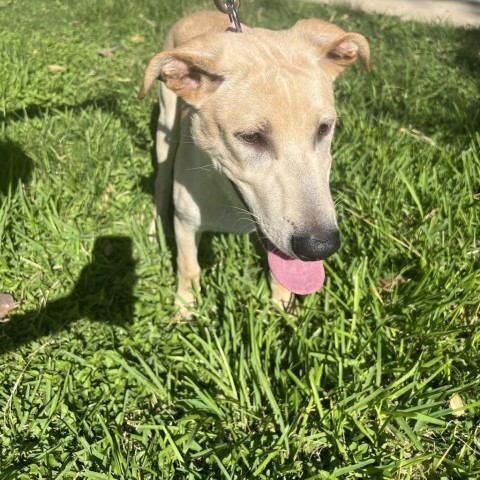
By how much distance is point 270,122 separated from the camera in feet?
6.92

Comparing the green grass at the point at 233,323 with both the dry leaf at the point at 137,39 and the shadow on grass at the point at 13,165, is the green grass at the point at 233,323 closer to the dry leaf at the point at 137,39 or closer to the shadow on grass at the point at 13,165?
the shadow on grass at the point at 13,165

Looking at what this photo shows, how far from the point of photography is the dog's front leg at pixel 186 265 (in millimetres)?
2976

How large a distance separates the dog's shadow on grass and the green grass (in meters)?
0.01

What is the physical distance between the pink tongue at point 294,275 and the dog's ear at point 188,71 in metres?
0.88

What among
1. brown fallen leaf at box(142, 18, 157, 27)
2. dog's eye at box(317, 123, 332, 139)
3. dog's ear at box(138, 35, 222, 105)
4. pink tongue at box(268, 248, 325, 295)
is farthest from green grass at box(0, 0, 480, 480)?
brown fallen leaf at box(142, 18, 157, 27)

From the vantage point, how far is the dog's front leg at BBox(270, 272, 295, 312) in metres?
3.05

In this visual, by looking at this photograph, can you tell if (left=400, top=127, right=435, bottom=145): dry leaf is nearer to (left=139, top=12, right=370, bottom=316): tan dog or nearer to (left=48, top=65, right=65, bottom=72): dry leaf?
(left=139, top=12, right=370, bottom=316): tan dog

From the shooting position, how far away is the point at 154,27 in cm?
634

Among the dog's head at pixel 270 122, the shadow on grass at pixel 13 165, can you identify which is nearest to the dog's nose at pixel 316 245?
the dog's head at pixel 270 122

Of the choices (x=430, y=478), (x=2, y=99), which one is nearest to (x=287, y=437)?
(x=430, y=478)

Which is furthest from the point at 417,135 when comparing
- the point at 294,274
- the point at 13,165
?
the point at 13,165

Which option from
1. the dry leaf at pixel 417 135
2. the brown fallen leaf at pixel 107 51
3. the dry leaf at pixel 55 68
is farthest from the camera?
the brown fallen leaf at pixel 107 51

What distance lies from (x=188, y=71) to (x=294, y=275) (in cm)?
114

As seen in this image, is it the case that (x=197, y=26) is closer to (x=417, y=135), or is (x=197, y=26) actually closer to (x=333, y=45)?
(x=333, y=45)
